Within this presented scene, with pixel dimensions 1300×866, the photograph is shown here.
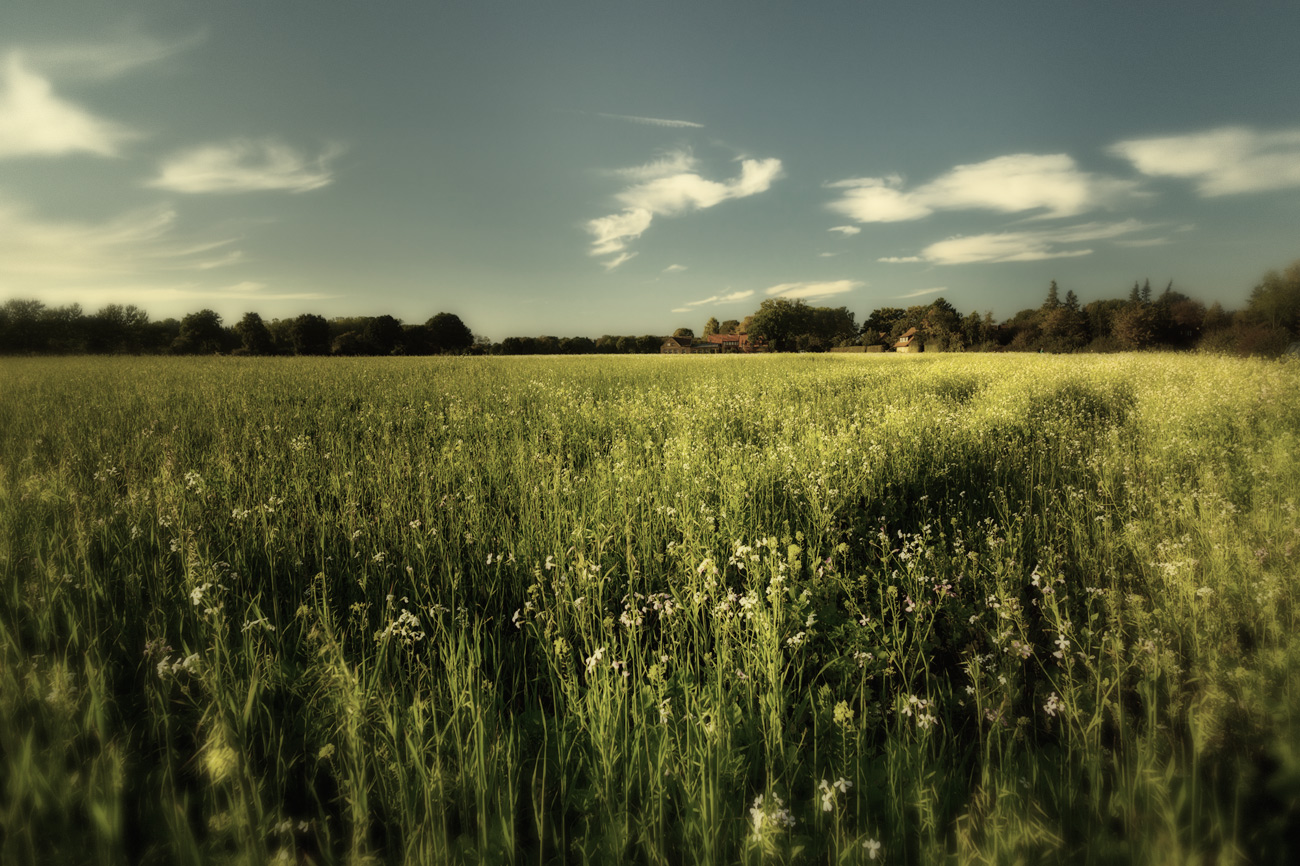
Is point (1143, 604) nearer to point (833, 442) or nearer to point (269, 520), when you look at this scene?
point (833, 442)

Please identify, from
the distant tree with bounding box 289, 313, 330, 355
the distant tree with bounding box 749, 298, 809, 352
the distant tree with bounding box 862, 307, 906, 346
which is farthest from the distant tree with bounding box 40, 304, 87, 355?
the distant tree with bounding box 862, 307, 906, 346

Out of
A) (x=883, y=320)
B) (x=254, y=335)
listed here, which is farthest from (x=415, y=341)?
(x=883, y=320)

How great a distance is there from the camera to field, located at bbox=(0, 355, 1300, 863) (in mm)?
1630

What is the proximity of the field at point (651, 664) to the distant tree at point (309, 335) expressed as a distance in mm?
82317

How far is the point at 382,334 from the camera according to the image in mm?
77750

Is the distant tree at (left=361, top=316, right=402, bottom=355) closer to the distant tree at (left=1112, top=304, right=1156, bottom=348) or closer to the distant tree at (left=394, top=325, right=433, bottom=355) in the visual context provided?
the distant tree at (left=394, top=325, right=433, bottom=355)

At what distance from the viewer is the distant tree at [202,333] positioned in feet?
196

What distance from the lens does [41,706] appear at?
186 cm

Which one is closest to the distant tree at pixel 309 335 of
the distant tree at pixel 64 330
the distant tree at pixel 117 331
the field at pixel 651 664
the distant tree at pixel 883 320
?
the distant tree at pixel 117 331

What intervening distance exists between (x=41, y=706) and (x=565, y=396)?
36.2ft

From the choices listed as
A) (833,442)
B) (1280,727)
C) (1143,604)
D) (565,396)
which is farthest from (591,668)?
(565,396)

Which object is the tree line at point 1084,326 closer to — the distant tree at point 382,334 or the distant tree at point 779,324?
the distant tree at point 779,324

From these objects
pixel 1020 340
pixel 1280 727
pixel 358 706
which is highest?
pixel 1020 340

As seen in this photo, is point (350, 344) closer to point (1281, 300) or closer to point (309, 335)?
point (309, 335)
